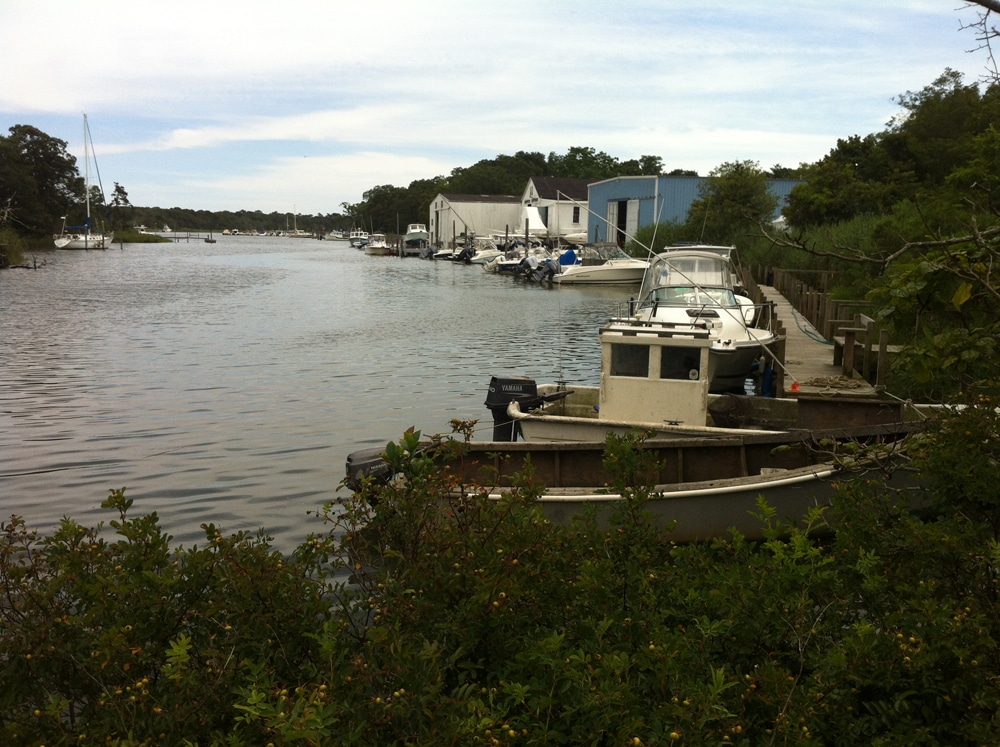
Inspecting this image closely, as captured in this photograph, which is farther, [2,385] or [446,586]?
[2,385]

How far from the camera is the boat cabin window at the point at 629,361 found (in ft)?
40.6

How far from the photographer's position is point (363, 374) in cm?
2256

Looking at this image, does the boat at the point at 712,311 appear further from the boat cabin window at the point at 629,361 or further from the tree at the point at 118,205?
the tree at the point at 118,205

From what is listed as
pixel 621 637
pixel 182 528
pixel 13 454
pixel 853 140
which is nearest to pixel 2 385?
pixel 13 454

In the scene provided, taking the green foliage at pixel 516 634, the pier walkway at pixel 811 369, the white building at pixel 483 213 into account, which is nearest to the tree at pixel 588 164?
the white building at pixel 483 213

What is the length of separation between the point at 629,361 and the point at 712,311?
7194 mm

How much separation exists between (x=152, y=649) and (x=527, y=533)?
73.9 inches

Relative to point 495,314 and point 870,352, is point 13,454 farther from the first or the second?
point 495,314

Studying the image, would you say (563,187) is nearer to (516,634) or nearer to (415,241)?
(415,241)

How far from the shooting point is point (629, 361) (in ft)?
40.7

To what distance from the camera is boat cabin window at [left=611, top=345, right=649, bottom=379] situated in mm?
12367

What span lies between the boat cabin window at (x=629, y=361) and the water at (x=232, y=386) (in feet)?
7.02

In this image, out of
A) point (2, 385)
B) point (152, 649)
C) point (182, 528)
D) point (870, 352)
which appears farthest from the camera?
point (2, 385)

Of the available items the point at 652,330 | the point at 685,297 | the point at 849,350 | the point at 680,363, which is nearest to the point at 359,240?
the point at 685,297
